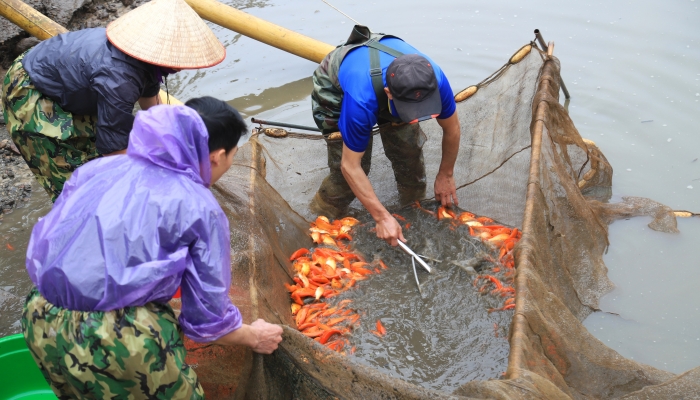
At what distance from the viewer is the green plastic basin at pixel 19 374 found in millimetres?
3088

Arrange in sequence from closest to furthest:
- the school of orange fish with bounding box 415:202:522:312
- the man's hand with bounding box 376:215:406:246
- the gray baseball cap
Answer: the gray baseball cap
the school of orange fish with bounding box 415:202:522:312
the man's hand with bounding box 376:215:406:246

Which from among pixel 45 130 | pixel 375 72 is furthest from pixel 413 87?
pixel 45 130

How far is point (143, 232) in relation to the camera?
195cm

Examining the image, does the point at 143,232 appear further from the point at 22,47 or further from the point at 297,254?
the point at 22,47

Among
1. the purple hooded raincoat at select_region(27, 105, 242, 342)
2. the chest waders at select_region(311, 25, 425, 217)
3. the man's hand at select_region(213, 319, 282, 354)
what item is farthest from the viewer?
the chest waders at select_region(311, 25, 425, 217)

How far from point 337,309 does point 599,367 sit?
1.57 m

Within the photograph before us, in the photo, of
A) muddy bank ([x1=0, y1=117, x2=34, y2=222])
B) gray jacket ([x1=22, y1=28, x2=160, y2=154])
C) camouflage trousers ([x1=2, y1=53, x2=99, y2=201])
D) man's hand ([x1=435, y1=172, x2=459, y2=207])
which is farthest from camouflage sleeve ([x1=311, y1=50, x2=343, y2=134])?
muddy bank ([x1=0, y1=117, x2=34, y2=222])

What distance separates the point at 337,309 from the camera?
3.74m

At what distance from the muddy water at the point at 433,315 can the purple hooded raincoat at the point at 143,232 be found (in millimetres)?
1538

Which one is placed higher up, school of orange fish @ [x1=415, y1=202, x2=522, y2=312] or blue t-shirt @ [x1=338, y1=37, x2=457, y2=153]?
blue t-shirt @ [x1=338, y1=37, x2=457, y2=153]

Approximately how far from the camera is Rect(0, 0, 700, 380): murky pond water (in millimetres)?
4070

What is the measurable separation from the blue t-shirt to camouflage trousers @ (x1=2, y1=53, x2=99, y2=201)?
59.0 inches

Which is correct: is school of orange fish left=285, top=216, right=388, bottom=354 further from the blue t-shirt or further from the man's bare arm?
the blue t-shirt

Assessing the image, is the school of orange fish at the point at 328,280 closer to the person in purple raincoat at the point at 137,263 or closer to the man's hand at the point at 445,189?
the man's hand at the point at 445,189
